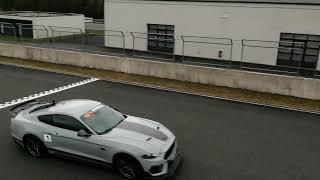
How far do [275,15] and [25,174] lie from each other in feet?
55.4

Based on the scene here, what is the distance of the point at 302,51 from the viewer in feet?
67.6

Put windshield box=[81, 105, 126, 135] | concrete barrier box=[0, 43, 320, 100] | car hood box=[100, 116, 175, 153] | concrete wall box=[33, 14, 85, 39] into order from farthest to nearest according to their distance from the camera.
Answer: concrete wall box=[33, 14, 85, 39]
concrete barrier box=[0, 43, 320, 100]
windshield box=[81, 105, 126, 135]
car hood box=[100, 116, 175, 153]

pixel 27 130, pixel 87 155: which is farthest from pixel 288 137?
pixel 27 130

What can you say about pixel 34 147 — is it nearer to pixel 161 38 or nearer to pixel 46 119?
pixel 46 119

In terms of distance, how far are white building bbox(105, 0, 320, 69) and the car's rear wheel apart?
12640mm

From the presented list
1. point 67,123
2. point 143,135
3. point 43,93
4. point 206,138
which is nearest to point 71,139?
point 67,123

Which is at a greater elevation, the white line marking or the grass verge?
the grass verge

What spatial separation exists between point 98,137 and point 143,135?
1.08 metres

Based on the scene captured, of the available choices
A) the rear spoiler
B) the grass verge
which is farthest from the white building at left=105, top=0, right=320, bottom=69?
the rear spoiler

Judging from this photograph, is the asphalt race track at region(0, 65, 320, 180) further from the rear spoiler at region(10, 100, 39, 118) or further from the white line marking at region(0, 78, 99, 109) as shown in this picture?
the rear spoiler at region(10, 100, 39, 118)

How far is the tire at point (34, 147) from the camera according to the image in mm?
9531

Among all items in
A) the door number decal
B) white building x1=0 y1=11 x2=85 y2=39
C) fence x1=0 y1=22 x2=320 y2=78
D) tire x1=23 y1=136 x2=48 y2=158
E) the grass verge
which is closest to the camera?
the door number decal

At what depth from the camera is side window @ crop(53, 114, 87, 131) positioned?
8945 millimetres

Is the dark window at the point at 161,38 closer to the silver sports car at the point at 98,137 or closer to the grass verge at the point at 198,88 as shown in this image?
the grass verge at the point at 198,88
